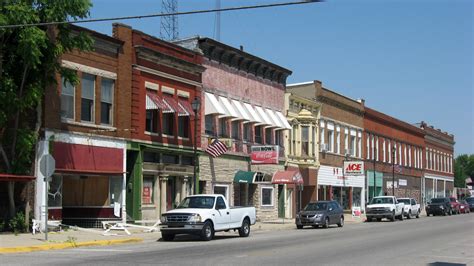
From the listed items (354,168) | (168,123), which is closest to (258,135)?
(168,123)

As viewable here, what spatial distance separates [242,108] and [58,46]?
54.4ft

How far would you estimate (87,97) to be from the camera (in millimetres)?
28984

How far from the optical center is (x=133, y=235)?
26.7 metres

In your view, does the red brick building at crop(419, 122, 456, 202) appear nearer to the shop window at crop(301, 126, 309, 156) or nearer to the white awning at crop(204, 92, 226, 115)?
the shop window at crop(301, 126, 309, 156)

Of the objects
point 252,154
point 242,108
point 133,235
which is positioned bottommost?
point 133,235

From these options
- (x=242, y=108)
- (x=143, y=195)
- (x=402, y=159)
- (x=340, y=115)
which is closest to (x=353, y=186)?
(x=340, y=115)

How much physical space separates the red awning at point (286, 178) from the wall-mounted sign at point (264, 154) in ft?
7.83

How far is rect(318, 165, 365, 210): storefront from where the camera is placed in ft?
169

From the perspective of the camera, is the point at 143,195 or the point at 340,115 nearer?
the point at 143,195

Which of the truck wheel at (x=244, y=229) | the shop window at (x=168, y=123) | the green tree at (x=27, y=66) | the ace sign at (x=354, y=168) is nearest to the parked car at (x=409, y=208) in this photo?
the ace sign at (x=354, y=168)

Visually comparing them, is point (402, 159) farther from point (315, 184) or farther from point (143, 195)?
point (143, 195)

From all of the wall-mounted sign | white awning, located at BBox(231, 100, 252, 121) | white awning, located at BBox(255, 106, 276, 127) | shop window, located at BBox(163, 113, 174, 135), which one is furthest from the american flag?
white awning, located at BBox(255, 106, 276, 127)

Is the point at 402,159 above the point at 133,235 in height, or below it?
above

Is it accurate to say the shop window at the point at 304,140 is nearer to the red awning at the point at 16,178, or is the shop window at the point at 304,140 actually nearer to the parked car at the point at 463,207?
the parked car at the point at 463,207
